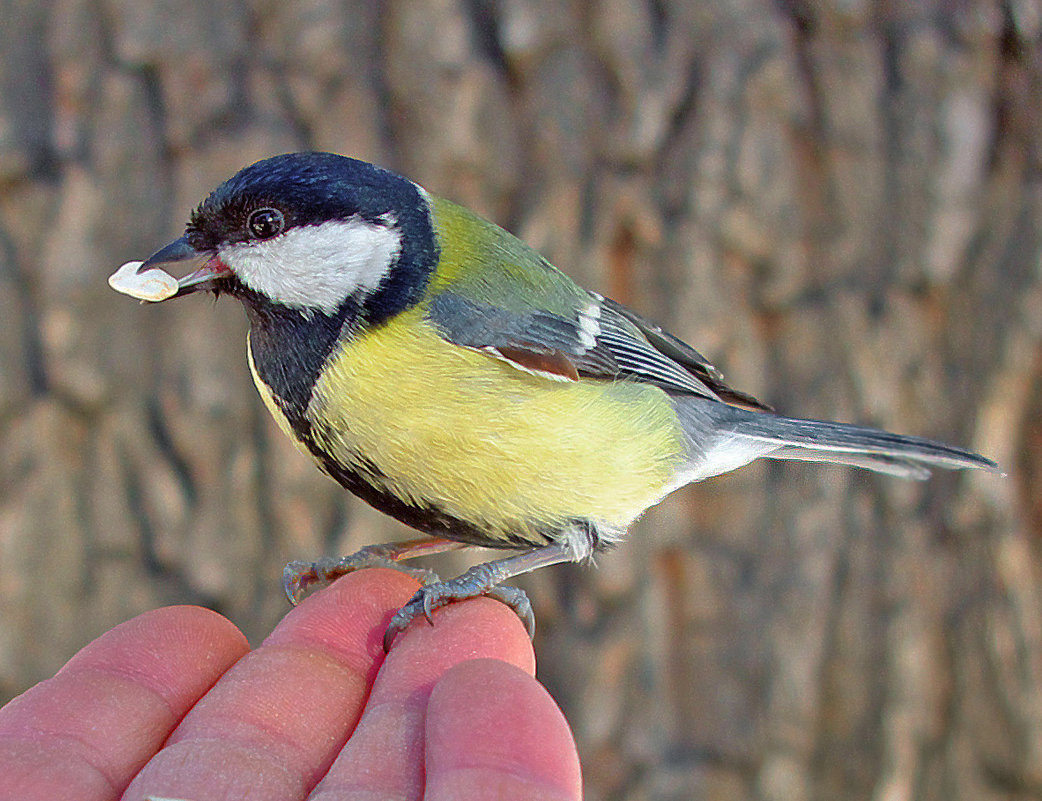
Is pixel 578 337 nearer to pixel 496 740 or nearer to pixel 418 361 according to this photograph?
pixel 418 361

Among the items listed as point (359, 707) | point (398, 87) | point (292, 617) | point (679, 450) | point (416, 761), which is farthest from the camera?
point (398, 87)

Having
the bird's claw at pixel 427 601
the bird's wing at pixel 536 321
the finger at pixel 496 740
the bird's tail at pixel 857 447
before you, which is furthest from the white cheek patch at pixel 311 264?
the bird's tail at pixel 857 447

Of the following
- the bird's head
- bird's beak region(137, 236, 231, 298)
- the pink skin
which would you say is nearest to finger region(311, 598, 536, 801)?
the pink skin

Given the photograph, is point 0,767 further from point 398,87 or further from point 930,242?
point 930,242

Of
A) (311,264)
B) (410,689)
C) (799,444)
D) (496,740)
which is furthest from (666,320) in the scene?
(496,740)

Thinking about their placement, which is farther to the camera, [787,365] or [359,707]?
[787,365]

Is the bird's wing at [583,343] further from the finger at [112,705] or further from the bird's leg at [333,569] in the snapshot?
the finger at [112,705]

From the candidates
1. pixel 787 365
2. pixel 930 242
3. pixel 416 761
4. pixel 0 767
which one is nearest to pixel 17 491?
pixel 0 767
